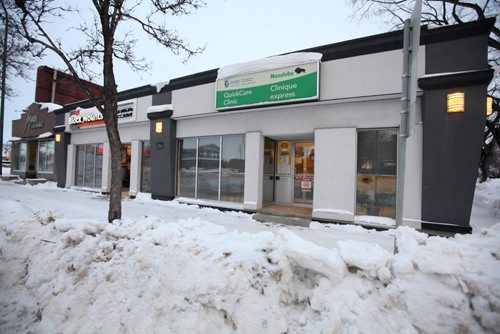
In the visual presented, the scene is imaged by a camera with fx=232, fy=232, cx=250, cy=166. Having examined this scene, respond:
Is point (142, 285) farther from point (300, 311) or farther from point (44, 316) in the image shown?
point (300, 311)

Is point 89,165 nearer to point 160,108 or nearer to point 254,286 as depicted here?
point 160,108

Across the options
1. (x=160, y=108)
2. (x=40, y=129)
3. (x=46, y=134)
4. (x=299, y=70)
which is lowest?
(x=46, y=134)

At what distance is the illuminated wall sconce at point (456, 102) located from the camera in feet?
18.6

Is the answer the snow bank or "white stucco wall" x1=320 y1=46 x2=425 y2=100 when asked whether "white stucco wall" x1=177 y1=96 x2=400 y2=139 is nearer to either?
"white stucco wall" x1=320 y1=46 x2=425 y2=100

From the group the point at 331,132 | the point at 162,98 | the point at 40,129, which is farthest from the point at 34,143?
the point at 331,132

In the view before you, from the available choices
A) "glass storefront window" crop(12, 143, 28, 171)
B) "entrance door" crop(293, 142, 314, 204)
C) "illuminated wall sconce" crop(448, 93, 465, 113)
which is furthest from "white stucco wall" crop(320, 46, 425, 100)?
"glass storefront window" crop(12, 143, 28, 171)

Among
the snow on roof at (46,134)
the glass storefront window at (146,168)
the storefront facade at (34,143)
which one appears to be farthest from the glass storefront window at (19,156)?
the glass storefront window at (146,168)

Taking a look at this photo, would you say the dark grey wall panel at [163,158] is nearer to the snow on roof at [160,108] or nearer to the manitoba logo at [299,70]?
the snow on roof at [160,108]

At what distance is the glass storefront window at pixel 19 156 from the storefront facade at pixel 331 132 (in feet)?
45.0

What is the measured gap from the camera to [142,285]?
3.03 meters

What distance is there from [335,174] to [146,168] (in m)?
8.94

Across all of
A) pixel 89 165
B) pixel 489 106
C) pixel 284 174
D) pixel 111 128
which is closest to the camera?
pixel 111 128

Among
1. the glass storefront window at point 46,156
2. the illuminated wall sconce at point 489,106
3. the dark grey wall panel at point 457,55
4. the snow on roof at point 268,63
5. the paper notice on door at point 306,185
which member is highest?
the snow on roof at point 268,63

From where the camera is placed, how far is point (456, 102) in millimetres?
5719
